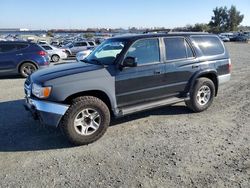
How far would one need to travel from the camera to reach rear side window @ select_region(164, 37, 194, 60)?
600 centimetres

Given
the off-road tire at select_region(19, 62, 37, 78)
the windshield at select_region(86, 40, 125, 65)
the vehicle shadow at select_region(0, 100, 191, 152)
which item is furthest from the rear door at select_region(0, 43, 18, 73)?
the windshield at select_region(86, 40, 125, 65)

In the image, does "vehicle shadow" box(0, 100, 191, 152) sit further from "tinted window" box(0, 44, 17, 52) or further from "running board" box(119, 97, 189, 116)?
"tinted window" box(0, 44, 17, 52)

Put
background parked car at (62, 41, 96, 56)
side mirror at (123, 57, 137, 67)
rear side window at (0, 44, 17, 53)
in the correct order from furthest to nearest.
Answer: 1. background parked car at (62, 41, 96, 56)
2. rear side window at (0, 44, 17, 53)
3. side mirror at (123, 57, 137, 67)

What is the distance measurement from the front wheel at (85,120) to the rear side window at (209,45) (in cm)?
297

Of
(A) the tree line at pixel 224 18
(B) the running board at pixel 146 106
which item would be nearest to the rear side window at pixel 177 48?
(B) the running board at pixel 146 106

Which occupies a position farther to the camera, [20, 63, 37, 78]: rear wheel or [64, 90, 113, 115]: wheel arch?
[20, 63, 37, 78]: rear wheel

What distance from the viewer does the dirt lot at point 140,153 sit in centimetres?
379

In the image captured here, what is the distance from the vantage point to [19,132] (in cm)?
555

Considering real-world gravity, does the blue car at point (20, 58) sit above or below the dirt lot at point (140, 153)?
above

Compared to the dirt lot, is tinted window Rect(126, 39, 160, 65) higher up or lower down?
higher up

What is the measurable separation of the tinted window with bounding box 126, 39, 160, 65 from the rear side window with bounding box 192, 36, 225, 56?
4.22ft

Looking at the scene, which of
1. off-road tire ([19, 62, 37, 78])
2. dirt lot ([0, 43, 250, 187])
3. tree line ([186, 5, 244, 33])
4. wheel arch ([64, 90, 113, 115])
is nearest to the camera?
dirt lot ([0, 43, 250, 187])

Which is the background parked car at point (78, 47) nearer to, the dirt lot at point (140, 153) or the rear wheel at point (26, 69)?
the rear wheel at point (26, 69)

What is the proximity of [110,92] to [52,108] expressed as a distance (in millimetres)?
1086
